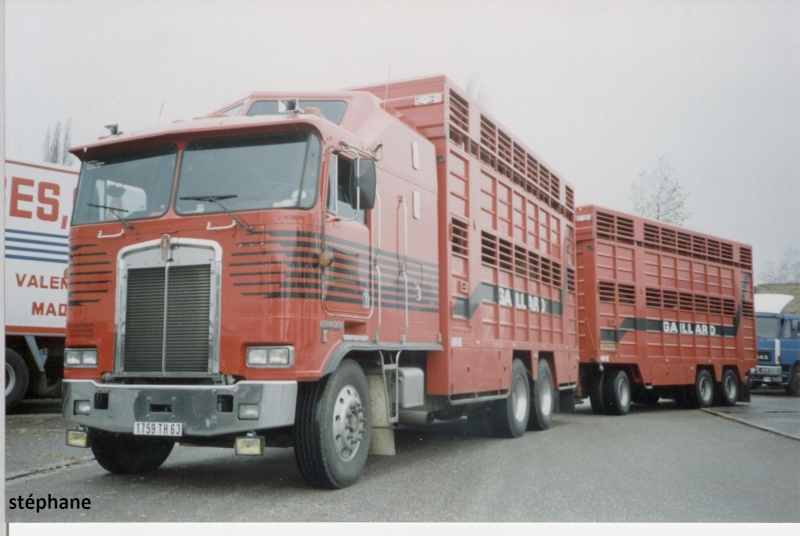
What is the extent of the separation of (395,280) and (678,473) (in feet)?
10.7

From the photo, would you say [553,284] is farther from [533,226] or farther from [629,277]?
[629,277]

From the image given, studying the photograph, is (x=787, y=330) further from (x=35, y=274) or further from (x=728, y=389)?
(x=35, y=274)

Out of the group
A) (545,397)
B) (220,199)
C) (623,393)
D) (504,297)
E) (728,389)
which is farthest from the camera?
(728,389)

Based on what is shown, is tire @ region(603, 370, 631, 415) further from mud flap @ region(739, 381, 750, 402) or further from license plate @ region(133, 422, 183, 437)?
license plate @ region(133, 422, 183, 437)

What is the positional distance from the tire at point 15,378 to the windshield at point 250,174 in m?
5.88

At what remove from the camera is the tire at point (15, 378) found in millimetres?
10547

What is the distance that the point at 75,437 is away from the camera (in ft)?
20.4

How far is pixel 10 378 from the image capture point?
10.6 metres

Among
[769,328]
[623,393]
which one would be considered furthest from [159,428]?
[769,328]

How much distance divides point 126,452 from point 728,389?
14.5 m

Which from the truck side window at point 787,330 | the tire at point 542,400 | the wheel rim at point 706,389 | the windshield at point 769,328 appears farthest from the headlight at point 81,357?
the truck side window at point 787,330

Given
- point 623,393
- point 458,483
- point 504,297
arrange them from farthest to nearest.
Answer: point 623,393 → point 504,297 → point 458,483

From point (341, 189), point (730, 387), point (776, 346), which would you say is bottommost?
point (730, 387)

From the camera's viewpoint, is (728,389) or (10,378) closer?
(10,378)
